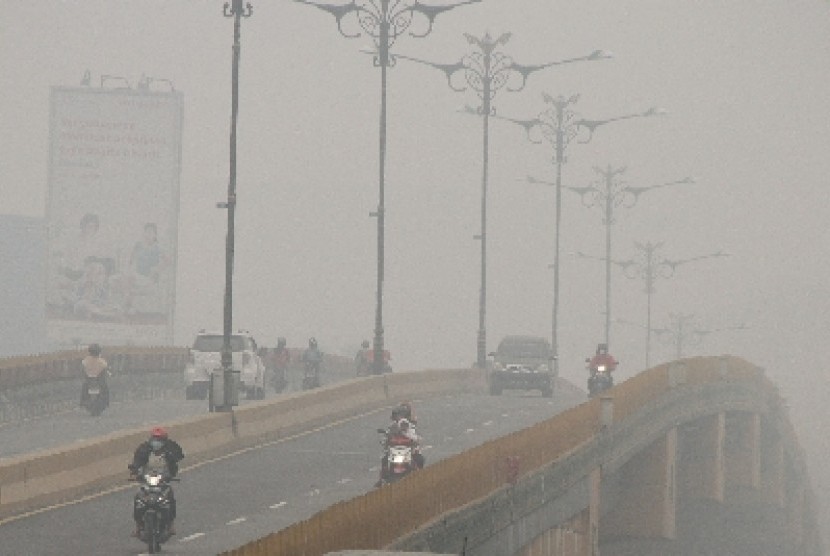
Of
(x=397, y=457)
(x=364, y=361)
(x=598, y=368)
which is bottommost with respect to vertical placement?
(x=397, y=457)

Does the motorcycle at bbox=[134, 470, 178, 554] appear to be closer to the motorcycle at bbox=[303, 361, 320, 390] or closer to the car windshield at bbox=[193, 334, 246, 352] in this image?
the car windshield at bbox=[193, 334, 246, 352]

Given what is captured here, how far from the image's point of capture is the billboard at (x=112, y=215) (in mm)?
131000

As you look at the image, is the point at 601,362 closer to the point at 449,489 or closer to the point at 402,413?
the point at 402,413

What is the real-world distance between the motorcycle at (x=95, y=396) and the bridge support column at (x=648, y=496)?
12.2m

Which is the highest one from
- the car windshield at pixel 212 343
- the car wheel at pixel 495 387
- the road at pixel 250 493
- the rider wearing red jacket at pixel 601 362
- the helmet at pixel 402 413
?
the car windshield at pixel 212 343

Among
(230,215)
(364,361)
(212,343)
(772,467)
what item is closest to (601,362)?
(212,343)

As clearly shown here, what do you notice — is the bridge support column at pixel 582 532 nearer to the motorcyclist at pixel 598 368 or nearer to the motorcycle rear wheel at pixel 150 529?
the motorcycle rear wheel at pixel 150 529

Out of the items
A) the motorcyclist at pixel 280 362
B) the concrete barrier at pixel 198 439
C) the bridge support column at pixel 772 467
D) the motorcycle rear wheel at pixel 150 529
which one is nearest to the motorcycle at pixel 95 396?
the concrete barrier at pixel 198 439

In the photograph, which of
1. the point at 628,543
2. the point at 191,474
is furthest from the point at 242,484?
the point at 628,543

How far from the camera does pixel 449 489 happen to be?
2319 cm

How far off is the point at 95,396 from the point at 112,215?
88408 mm

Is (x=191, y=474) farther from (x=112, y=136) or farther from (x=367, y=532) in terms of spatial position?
(x=112, y=136)

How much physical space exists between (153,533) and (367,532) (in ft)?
19.3

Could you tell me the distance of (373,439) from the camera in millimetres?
44812
